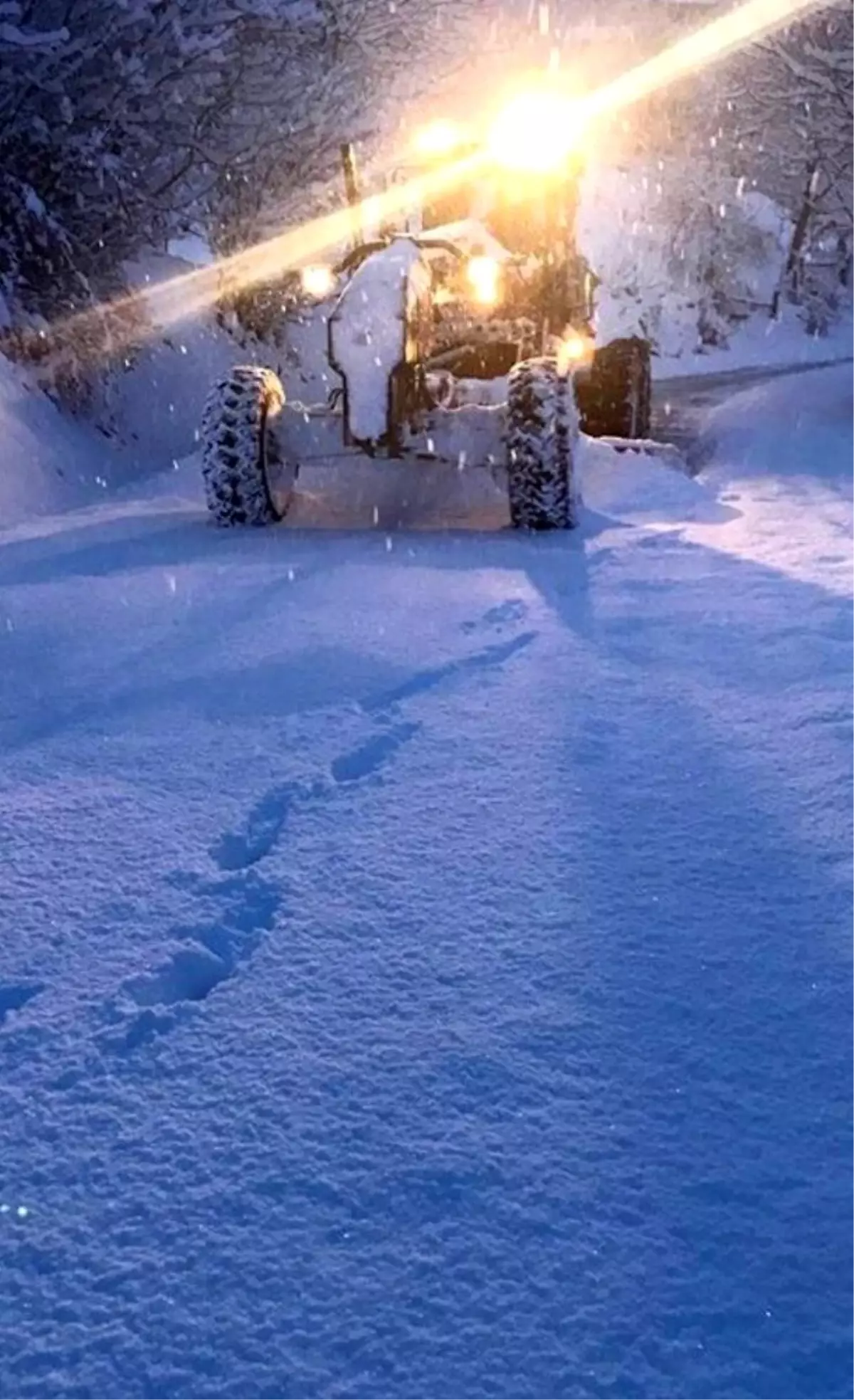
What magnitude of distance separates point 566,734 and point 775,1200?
1789 millimetres

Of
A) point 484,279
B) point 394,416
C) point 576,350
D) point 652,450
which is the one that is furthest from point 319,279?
point 652,450

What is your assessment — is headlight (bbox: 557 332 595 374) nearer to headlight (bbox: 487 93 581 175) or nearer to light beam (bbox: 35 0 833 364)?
headlight (bbox: 487 93 581 175)

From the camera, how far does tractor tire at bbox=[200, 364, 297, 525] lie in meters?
6.72

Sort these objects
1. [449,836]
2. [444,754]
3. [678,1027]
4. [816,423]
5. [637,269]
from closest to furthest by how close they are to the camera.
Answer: [678,1027]
[449,836]
[444,754]
[816,423]
[637,269]

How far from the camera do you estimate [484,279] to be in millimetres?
8383


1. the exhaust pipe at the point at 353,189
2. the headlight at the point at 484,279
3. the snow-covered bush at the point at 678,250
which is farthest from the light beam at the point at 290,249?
the snow-covered bush at the point at 678,250

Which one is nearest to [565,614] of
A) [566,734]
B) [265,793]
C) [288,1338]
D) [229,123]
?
[566,734]

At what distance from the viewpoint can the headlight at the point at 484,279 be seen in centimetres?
832

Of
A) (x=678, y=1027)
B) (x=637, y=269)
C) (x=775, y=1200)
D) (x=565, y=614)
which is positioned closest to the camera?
(x=775, y=1200)

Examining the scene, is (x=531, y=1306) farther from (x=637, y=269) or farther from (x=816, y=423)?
(x=637, y=269)

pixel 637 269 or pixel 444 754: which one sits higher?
pixel 637 269

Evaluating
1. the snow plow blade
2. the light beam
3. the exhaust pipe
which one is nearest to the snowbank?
the light beam

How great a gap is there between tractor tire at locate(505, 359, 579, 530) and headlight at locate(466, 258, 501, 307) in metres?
2.02

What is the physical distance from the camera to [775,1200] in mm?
1575
